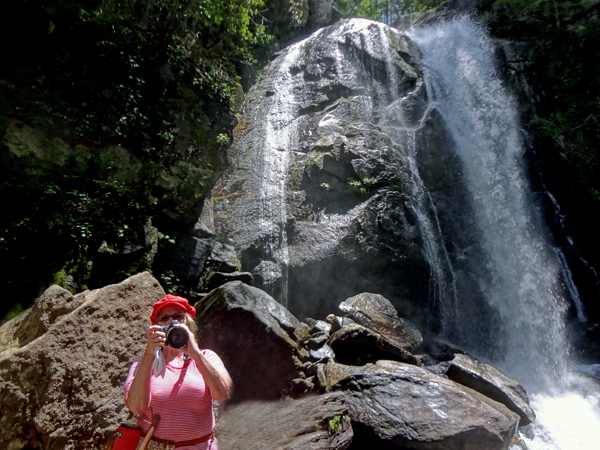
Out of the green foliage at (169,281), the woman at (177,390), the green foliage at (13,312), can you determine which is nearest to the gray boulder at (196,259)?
the green foliage at (169,281)

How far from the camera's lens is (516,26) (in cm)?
1280

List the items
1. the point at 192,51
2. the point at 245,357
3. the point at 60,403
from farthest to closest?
the point at 192,51 < the point at 245,357 < the point at 60,403

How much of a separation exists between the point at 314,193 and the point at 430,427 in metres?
5.77

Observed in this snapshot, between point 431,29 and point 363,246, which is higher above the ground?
point 431,29

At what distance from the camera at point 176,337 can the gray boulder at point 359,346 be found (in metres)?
3.84

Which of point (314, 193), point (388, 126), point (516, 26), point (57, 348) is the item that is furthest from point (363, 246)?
point (516, 26)

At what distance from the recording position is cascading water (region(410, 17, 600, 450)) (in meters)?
6.23

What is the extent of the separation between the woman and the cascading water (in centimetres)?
530

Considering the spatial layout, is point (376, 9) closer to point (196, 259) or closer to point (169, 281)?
point (196, 259)

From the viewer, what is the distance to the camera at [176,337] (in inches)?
74.9

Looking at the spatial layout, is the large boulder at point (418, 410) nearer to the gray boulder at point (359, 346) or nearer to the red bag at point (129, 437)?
the gray boulder at point (359, 346)

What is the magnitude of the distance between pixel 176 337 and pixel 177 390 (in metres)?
0.34

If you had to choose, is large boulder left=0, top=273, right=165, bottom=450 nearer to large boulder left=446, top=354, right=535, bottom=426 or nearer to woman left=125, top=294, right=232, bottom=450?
woman left=125, top=294, right=232, bottom=450

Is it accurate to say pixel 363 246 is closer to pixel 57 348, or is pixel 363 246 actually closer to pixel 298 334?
pixel 298 334
